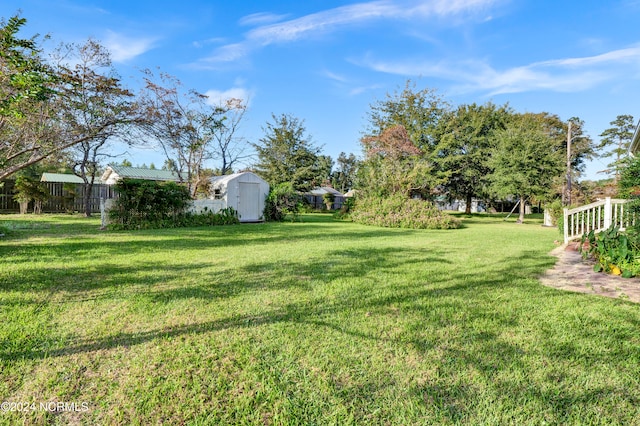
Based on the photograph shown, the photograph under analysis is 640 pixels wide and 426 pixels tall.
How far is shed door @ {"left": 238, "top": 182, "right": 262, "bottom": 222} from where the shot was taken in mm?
13773

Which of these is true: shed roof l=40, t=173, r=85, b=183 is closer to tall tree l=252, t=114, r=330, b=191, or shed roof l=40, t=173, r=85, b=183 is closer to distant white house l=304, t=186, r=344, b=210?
tall tree l=252, t=114, r=330, b=191

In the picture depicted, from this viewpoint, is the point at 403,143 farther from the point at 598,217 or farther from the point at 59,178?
the point at 59,178

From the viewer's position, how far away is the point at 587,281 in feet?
13.6

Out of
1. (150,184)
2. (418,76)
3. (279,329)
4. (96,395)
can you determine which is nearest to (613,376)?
(279,329)

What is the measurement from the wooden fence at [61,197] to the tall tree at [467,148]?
2080 cm

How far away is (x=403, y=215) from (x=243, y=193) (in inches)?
280

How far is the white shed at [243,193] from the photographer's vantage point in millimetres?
13360

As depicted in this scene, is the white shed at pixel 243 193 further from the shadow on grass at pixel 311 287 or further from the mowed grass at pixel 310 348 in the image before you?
the mowed grass at pixel 310 348

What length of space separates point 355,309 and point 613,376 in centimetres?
181

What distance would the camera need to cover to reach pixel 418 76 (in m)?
21.7

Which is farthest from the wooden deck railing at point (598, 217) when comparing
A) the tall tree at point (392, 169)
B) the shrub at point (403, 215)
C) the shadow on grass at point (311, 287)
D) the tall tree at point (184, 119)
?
the tall tree at point (184, 119)

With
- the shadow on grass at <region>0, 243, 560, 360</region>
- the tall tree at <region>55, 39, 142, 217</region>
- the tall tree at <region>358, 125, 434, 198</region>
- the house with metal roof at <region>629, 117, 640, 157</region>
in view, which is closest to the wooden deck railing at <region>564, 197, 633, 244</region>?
the shadow on grass at <region>0, 243, 560, 360</region>

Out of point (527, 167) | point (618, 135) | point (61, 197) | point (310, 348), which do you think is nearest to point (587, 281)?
point (310, 348)

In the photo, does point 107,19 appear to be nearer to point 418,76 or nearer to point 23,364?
point 23,364
